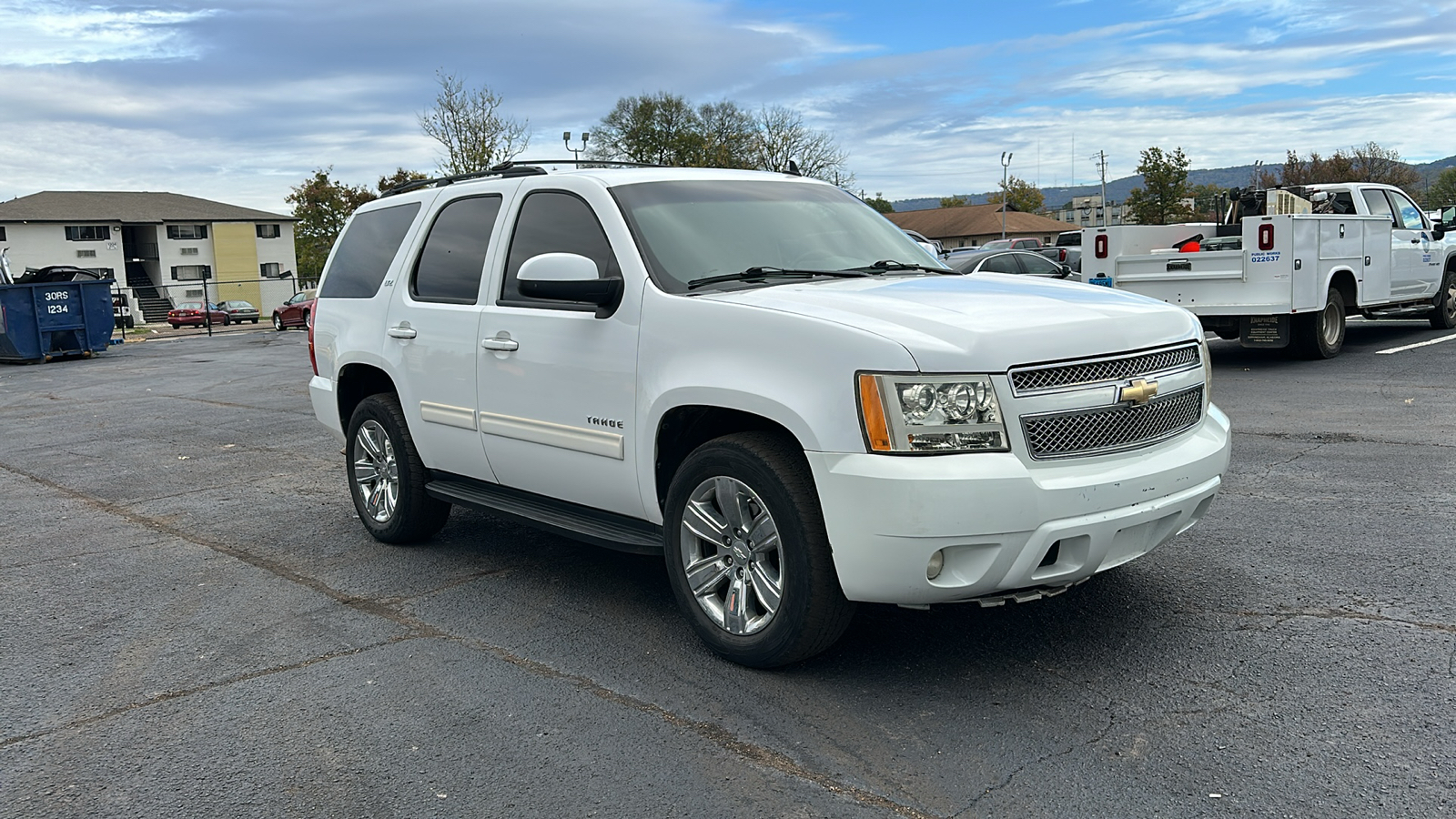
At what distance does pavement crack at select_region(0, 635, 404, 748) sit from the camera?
3980 millimetres

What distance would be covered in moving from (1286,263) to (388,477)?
1010cm

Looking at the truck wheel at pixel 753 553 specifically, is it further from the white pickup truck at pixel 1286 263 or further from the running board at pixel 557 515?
the white pickup truck at pixel 1286 263

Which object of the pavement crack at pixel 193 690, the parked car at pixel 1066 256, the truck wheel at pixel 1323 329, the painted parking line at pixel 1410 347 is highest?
the parked car at pixel 1066 256

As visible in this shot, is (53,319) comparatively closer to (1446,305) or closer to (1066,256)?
(1066,256)

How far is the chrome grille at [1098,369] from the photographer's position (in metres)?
3.82

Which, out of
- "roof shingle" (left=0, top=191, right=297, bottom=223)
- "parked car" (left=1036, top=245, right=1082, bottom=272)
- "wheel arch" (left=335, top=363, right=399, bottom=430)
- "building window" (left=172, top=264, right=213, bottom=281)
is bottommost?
"wheel arch" (left=335, top=363, right=399, bottom=430)

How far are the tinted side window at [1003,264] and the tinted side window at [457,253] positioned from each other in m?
15.0

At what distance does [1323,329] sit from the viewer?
13234mm

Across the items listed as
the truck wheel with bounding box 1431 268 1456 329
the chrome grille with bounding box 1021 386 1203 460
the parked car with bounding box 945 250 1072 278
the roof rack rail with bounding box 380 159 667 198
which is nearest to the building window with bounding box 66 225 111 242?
the parked car with bounding box 945 250 1072 278

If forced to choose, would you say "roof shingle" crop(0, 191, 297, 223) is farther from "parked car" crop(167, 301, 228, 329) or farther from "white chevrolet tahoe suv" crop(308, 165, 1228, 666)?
"white chevrolet tahoe suv" crop(308, 165, 1228, 666)

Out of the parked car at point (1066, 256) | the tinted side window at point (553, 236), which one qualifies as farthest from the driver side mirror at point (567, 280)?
the parked car at point (1066, 256)

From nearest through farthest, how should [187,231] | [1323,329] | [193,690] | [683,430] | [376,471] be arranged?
[193,690] → [683,430] → [376,471] → [1323,329] → [187,231]

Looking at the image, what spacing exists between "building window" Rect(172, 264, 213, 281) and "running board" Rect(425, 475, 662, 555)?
75.5m

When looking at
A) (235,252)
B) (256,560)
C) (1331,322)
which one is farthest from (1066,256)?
(235,252)
